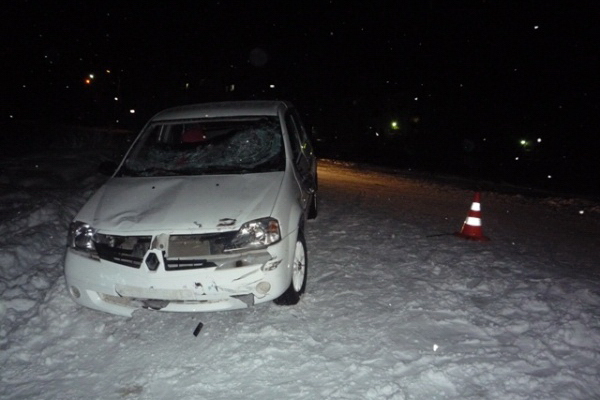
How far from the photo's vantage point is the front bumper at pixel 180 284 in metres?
3.45

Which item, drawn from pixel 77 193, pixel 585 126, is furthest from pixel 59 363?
pixel 585 126

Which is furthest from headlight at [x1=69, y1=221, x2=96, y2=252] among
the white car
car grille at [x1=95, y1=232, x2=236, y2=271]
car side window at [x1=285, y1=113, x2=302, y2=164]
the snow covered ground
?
car side window at [x1=285, y1=113, x2=302, y2=164]

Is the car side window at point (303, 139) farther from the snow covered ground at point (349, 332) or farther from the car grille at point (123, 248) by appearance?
the car grille at point (123, 248)

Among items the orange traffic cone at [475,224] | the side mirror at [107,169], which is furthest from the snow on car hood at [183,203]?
the orange traffic cone at [475,224]

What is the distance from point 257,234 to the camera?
3.63 metres

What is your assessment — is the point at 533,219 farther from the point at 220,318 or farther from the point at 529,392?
the point at 220,318

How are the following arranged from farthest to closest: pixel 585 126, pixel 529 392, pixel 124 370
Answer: pixel 585 126, pixel 124 370, pixel 529 392

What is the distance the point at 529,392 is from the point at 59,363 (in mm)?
3447

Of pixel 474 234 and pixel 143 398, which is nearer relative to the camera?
pixel 143 398

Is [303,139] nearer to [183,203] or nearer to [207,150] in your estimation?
[207,150]

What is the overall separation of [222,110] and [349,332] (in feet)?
9.85

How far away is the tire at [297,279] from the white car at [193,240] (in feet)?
0.03

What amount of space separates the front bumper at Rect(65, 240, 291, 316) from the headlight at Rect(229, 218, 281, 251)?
66 mm

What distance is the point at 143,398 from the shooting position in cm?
302
